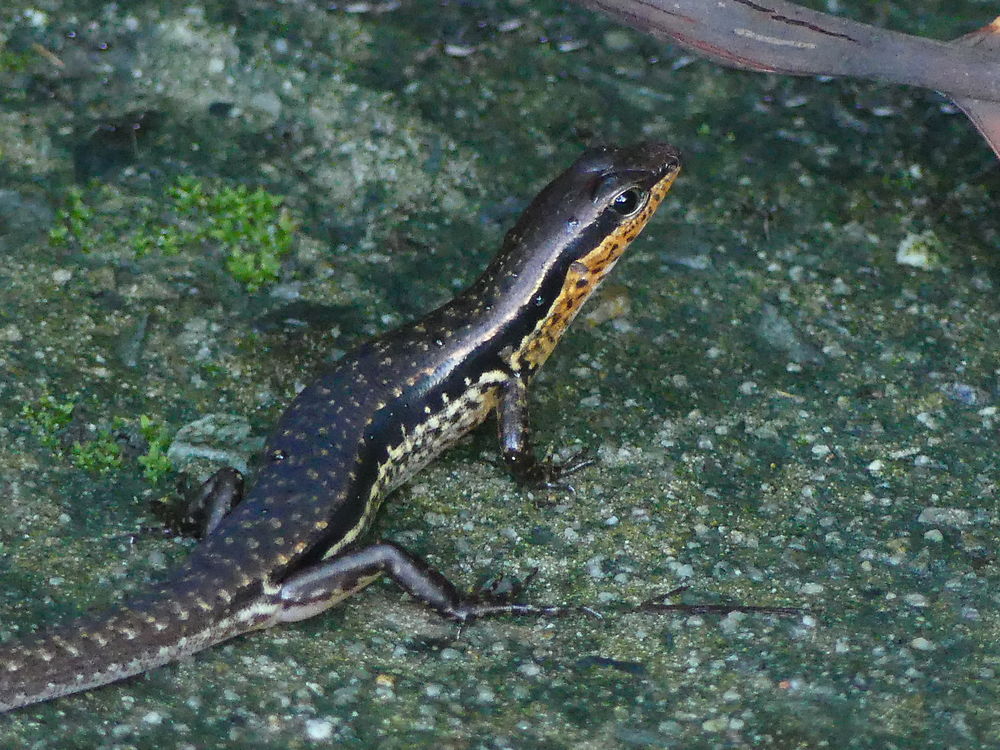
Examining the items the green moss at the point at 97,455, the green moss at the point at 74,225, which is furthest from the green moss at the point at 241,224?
the green moss at the point at 97,455

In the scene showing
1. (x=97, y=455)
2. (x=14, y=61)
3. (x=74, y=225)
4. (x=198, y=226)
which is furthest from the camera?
(x=14, y=61)

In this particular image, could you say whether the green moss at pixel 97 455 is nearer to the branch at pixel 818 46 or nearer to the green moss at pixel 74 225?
the green moss at pixel 74 225

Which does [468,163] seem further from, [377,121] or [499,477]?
[499,477]

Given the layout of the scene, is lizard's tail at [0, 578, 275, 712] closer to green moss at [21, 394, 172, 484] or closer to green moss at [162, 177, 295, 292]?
green moss at [21, 394, 172, 484]

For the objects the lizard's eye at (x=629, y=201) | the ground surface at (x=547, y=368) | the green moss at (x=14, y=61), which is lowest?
the ground surface at (x=547, y=368)

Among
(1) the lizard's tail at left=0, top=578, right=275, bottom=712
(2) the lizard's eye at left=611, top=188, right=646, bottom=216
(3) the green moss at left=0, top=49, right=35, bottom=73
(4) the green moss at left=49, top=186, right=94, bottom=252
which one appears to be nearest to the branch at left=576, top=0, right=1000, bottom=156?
(2) the lizard's eye at left=611, top=188, right=646, bottom=216

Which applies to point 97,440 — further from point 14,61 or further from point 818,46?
point 818,46

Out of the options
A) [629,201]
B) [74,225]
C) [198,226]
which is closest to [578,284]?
[629,201]

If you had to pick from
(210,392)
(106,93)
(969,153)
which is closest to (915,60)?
(969,153)
